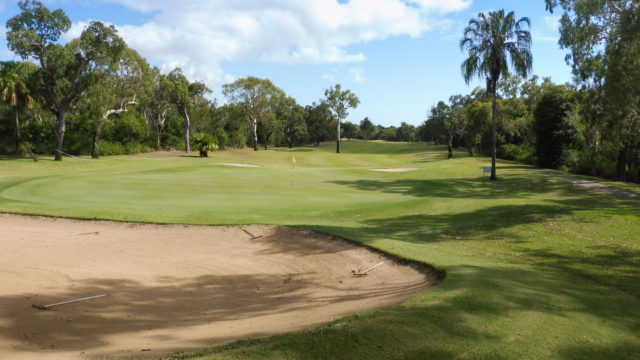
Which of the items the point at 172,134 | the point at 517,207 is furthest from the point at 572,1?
the point at 172,134

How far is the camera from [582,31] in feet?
67.5

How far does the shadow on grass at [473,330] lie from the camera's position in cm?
436

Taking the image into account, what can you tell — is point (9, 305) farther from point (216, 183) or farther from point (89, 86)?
point (89, 86)

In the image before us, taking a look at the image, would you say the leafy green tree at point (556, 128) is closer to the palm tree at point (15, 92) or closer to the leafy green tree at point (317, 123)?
the palm tree at point (15, 92)

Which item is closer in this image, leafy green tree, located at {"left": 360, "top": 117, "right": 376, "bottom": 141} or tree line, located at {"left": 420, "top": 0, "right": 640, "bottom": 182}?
tree line, located at {"left": 420, "top": 0, "right": 640, "bottom": 182}

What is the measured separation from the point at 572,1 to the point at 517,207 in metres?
13.0

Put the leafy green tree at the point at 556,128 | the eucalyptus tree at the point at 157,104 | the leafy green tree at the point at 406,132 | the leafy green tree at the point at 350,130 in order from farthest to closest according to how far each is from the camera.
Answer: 1. the leafy green tree at the point at 406,132
2. the leafy green tree at the point at 350,130
3. the eucalyptus tree at the point at 157,104
4. the leafy green tree at the point at 556,128

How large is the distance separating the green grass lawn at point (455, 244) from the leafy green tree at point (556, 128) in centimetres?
1053

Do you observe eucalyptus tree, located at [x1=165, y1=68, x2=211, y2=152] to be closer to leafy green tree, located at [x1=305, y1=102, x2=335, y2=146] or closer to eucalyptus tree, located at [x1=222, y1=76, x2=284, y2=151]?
eucalyptus tree, located at [x1=222, y1=76, x2=284, y2=151]

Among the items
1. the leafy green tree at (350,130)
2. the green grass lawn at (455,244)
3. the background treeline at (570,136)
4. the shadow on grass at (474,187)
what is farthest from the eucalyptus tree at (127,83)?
the leafy green tree at (350,130)

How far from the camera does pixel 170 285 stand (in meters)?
8.51

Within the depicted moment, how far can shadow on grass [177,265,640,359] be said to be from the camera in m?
4.36

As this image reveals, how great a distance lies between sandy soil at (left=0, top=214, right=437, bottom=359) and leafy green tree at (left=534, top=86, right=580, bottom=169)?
3323 cm

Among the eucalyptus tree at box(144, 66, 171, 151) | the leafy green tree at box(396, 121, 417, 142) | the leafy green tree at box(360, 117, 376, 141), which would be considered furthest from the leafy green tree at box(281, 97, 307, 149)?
the leafy green tree at box(396, 121, 417, 142)
